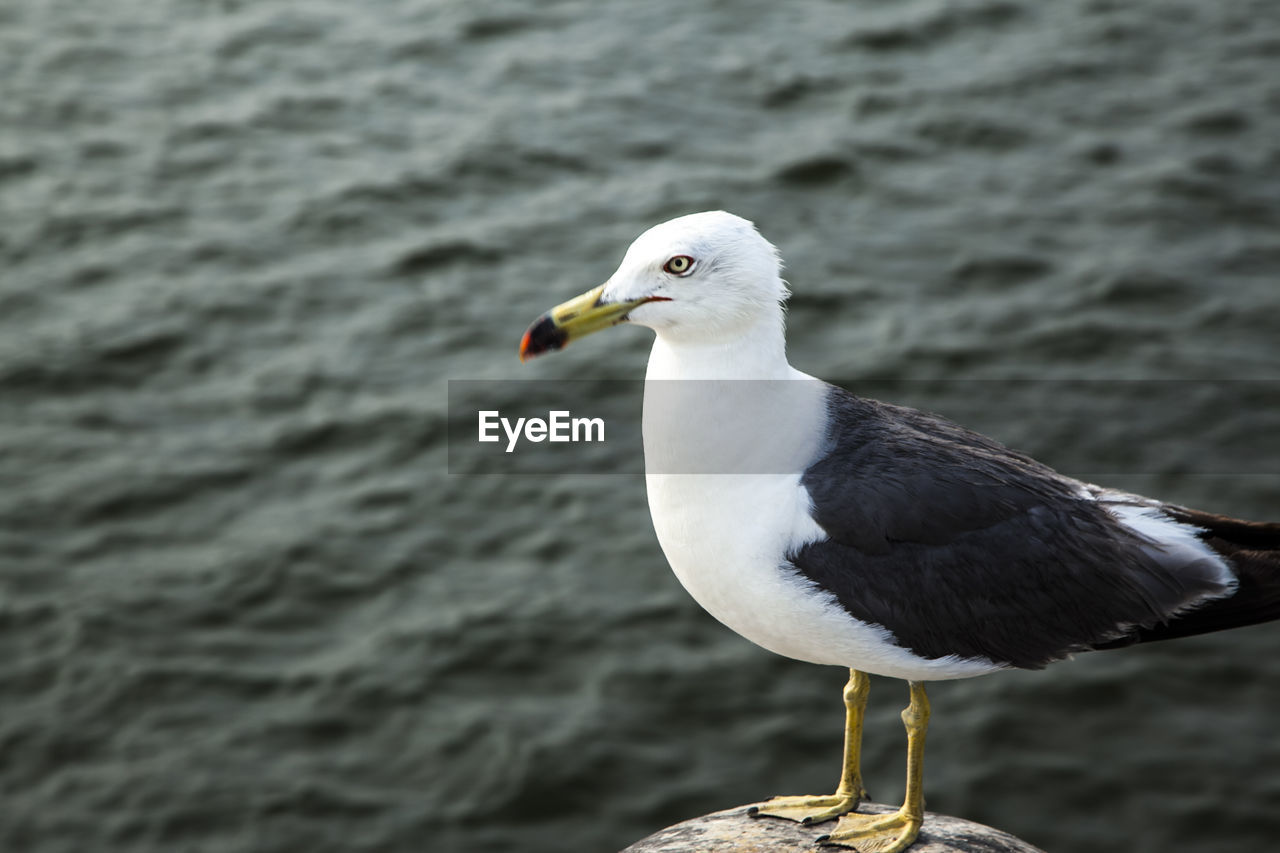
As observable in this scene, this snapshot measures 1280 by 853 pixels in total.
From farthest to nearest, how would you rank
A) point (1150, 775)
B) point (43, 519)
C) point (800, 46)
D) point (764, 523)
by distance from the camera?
point (800, 46)
point (43, 519)
point (1150, 775)
point (764, 523)

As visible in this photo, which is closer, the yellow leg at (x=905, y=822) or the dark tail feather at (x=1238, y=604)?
the dark tail feather at (x=1238, y=604)

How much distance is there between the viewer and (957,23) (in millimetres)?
17500

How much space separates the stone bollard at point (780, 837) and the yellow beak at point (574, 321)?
8.44ft

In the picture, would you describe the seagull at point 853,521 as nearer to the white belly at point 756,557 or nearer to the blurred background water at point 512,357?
the white belly at point 756,557

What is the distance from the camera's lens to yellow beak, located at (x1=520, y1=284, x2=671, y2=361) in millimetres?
5789

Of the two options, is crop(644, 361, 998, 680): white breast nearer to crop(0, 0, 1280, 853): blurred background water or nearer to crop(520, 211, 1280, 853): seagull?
crop(520, 211, 1280, 853): seagull

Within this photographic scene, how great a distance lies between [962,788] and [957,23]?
10.1 m

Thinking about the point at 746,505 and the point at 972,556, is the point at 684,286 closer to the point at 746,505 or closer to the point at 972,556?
the point at 746,505

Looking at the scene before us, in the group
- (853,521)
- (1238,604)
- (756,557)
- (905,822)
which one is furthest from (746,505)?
(1238,604)

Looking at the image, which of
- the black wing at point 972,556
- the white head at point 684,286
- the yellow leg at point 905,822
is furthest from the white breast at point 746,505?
the yellow leg at point 905,822

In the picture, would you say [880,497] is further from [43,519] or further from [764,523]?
[43,519]

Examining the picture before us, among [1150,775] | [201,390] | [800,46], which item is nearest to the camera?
[1150,775]

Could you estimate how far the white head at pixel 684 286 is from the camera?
19.0 feet

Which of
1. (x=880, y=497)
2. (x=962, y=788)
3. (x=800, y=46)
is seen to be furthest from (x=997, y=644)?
(x=800, y=46)
